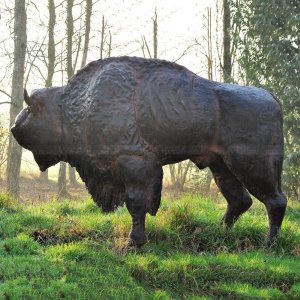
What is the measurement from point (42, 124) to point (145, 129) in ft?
3.93

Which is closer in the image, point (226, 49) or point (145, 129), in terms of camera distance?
point (145, 129)

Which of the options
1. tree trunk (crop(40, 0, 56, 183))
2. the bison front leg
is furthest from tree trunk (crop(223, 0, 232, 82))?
the bison front leg

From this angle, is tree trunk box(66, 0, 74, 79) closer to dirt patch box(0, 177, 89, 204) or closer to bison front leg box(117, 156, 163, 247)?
dirt patch box(0, 177, 89, 204)

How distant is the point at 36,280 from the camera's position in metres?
Answer: 4.29

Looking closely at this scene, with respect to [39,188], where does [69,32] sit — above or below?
above

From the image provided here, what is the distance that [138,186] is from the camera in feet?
16.3

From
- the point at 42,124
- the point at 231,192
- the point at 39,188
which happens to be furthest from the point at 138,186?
the point at 39,188

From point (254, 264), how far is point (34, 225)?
284cm

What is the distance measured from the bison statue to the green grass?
41 centimetres

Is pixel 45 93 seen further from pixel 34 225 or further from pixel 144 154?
pixel 34 225

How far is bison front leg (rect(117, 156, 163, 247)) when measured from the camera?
16.3 feet

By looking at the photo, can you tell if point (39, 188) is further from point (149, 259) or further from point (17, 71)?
point (149, 259)

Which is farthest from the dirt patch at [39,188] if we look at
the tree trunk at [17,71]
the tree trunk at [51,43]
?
the tree trunk at [17,71]

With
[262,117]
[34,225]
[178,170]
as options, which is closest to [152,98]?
[262,117]
